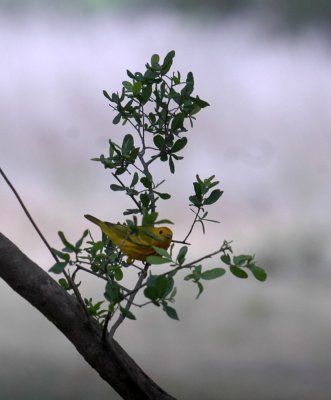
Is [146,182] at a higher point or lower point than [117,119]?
lower

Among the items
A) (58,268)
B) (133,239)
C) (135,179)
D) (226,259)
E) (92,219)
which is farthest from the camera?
(135,179)

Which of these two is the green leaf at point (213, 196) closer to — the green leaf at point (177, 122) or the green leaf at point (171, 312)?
the green leaf at point (177, 122)

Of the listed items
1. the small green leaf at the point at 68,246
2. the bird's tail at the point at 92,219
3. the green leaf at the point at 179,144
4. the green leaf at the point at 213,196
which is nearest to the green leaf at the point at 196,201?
the green leaf at the point at 213,196

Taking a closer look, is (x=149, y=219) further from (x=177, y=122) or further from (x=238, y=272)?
(x=177, y=122)

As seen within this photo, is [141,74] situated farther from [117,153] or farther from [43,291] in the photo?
[43,291]

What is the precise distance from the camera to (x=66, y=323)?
1.48 m

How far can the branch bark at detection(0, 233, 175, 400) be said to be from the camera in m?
1.47

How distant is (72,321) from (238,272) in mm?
385

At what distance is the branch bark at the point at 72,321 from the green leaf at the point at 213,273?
0.31m

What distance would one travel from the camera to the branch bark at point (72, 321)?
1467 mm

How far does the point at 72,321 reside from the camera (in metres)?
Result: 1.48

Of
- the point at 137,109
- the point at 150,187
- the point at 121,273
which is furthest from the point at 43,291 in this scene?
the point at 137,109

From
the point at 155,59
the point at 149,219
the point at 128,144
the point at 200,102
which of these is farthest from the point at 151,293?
the point at 155,59

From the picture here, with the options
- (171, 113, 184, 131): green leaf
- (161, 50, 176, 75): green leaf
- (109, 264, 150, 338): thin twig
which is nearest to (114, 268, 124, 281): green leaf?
(109, 264, 150, 338): thin twig
